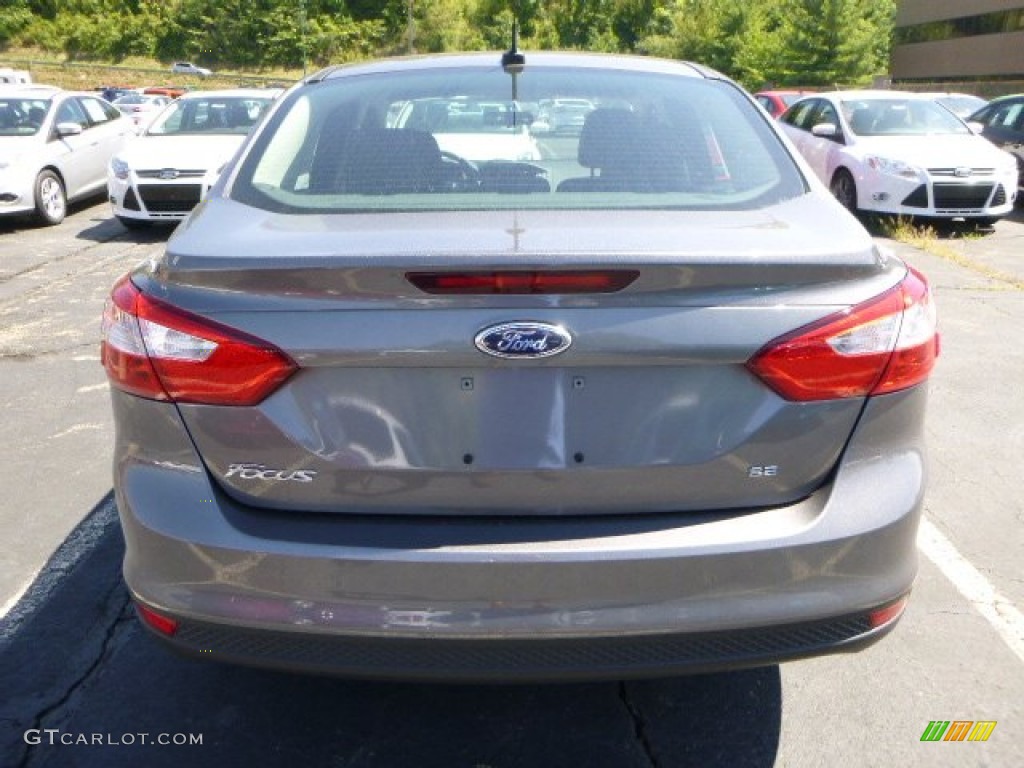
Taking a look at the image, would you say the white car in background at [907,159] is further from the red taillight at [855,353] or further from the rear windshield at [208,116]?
the red taillight at [855,353]

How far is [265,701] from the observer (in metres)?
2.88

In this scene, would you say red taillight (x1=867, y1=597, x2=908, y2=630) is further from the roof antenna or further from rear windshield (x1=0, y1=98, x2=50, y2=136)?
rear windshield (x1=0, y1=98, x2=50, y2=136)

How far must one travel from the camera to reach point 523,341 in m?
2.08

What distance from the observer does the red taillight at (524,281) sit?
2100 mm

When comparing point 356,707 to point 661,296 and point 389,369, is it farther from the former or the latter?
point 661,296

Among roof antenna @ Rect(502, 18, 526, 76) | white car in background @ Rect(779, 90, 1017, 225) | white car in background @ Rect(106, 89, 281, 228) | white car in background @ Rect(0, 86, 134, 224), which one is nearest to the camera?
roof antenna @ Rect(502, 18, 526, 76)

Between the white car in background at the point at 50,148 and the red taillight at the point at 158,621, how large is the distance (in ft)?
35.4

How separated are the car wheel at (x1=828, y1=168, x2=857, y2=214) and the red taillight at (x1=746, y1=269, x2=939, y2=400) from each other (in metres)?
10.3

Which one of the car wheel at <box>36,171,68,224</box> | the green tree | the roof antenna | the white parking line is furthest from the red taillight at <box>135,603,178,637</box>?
the green tree

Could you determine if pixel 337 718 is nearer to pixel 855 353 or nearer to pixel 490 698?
pixel 490 698

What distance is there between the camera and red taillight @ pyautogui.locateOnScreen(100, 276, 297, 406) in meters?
2.14

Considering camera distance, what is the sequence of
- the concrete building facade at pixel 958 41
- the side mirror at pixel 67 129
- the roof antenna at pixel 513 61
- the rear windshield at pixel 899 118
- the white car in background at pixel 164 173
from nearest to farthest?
the roof antenna at pixel 513 61
the white car in background at pixel 164 173
the rear windshield at pixel 899 118
the side mirror at pixel 67 129
the concrete building facade at pixel 958 41

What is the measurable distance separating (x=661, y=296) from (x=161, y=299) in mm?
1081

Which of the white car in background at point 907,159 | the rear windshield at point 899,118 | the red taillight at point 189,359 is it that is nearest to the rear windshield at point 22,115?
the white car in background at point 907,159
